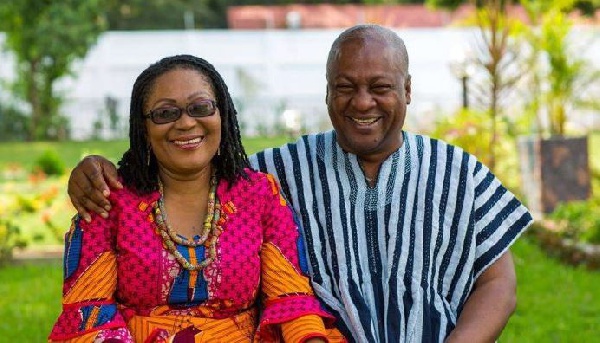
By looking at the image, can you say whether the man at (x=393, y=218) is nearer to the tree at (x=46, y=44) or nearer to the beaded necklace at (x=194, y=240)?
the beaded necklace at (x=194, y=240)

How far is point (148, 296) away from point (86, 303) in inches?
7.5

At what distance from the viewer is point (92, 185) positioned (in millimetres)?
3281

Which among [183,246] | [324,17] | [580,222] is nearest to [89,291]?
[183,246]

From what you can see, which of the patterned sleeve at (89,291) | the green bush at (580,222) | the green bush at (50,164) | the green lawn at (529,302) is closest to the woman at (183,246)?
the patterned sleeve at (89,291)

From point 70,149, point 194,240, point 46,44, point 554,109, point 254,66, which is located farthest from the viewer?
point 254,66

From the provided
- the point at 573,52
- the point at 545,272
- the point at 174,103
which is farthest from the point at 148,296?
the point at 573,52

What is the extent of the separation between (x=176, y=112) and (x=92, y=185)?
13.4 inches

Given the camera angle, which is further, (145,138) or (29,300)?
(29,300)

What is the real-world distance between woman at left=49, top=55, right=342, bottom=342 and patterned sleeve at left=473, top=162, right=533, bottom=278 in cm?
61

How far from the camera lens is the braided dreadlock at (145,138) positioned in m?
3.33

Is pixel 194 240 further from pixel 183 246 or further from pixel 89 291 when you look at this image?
pixel 89 291

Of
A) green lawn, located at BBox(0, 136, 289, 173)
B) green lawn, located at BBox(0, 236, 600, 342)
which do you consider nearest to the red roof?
green lawn, located at BBox(0, 136, 289, 173)

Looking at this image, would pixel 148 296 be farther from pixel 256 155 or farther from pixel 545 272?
pixel 545 272

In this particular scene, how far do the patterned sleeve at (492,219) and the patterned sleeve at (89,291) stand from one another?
1.22 metres
